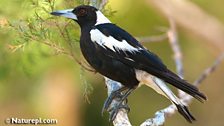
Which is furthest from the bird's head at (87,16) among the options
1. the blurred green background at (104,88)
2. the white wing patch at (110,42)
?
the blurred green background at (104,88)

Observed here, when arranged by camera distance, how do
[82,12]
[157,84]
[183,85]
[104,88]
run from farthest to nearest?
[104,88], [82,12], [157,84], [183,85]

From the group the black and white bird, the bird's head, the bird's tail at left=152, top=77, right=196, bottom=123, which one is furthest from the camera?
the bird's head

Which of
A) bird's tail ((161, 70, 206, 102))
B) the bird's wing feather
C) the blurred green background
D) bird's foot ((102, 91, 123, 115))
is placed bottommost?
the blurred green background

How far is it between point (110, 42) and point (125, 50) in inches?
3.5

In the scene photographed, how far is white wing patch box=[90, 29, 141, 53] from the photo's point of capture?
3.46 meters

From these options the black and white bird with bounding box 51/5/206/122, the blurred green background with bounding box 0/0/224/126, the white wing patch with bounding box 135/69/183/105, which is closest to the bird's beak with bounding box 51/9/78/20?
the black and white bird with bounding box 51/5/206/122

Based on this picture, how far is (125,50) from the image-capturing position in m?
3.47

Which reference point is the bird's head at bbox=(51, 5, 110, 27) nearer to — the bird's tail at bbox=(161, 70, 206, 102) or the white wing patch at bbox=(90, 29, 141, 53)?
the white wing patch at bbox=(90, 29, 141, 53)

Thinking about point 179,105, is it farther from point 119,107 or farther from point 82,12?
point 82,12

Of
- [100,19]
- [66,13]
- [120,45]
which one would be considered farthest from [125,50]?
[66,13]

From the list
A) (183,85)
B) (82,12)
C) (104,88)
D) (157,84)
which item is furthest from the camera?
(104,88)

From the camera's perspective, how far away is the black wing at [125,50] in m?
3.43

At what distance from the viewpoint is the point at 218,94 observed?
753 cm

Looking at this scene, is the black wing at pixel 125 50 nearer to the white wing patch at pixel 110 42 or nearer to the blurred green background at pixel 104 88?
the white wing patch at pixel 110 42
